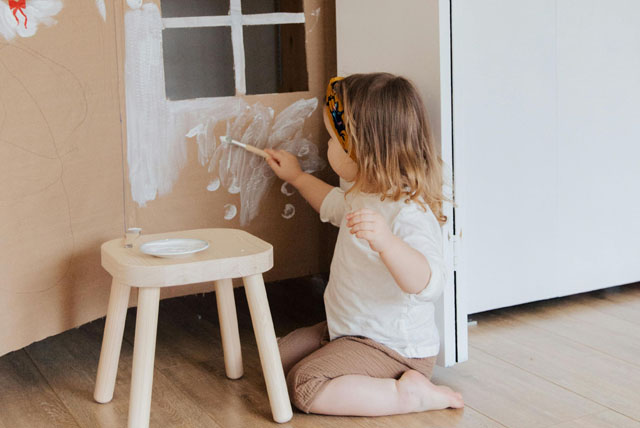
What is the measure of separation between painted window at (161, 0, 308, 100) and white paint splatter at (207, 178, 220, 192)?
160mm

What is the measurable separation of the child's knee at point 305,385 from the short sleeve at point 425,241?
0.18 meters

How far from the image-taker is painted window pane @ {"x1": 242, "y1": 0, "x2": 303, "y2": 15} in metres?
1.35

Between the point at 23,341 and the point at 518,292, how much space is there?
880 mm

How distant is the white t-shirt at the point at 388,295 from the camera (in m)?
1.10

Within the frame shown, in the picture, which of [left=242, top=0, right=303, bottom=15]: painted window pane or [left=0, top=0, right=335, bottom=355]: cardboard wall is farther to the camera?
[left=242, top=0, right=303, bottom=15]: painted window pane

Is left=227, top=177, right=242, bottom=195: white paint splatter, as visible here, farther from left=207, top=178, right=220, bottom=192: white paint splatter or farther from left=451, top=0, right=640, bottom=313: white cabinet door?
left=451, top=0, right=640, bottom=313: white cabinet door

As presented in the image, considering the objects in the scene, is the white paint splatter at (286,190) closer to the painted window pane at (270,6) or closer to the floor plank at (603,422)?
the painted window pane at (270,6)

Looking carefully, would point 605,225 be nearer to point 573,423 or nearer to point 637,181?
point 637,181

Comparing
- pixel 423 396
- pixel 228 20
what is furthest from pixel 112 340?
pixel 228 20

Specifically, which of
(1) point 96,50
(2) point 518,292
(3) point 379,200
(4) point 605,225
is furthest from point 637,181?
(1) point 96,50

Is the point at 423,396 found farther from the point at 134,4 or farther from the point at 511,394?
the point at 134,4

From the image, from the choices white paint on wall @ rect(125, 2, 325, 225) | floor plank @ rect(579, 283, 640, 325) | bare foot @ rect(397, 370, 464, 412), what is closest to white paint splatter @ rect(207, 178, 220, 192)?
white paint on wall @ rect(125, 2, 325, 225)

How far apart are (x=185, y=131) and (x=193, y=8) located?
9.2 inches

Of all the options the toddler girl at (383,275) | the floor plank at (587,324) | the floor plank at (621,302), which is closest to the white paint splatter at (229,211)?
the toddler girl at (383,275)
